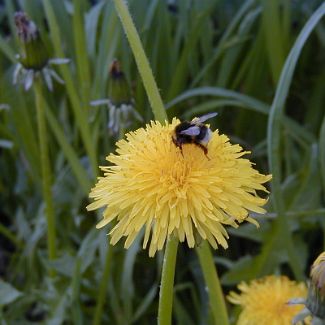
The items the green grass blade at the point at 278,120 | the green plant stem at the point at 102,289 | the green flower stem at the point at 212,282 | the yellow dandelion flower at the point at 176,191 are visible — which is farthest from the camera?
the green plant stem at the point at 102,289

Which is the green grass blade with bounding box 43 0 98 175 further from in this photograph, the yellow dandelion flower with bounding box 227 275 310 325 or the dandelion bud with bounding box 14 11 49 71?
the yellow dandelion flower with bounding box 227 275 310 325

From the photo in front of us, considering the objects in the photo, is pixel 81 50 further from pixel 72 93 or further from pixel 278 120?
pixel 278 120

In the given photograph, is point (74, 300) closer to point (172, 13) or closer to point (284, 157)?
point (284, 157)

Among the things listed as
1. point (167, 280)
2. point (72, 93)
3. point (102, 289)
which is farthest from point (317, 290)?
point (72, 93)

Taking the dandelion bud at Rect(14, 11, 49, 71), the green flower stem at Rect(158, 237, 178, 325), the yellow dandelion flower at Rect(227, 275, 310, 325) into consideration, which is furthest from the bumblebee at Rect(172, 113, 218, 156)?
the dandelion bud at Rect(14, 11, 49, 71)

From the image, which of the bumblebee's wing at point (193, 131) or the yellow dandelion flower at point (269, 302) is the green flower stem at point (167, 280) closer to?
the bumblebee's wing at point (193, 131)

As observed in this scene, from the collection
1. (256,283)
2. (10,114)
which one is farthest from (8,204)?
(256,283)

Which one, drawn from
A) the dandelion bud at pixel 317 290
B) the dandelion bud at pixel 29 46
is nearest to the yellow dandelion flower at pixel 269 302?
the dandelion bud at pixel 317 290
